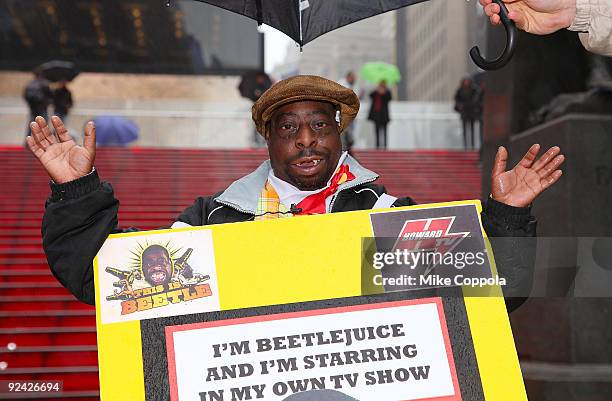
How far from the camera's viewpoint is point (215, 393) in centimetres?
252

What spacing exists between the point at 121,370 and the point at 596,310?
4246 millimetres

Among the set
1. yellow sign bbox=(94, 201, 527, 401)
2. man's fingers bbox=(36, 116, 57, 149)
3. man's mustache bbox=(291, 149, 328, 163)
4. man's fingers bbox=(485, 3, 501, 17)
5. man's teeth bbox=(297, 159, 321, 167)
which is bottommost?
yellow sign bbox=(94, 201, 527, 401)

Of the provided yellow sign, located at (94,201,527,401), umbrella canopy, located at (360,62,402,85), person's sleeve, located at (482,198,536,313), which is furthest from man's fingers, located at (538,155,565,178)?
umbrella canopy, located at (360,62,402,85)

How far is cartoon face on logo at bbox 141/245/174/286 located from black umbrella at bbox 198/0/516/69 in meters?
1.03

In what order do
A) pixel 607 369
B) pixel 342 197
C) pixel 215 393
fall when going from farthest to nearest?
pixel 607 369 → pixel 342 197 → pixel 215 393

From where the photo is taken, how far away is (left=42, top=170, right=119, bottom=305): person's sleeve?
2674mm

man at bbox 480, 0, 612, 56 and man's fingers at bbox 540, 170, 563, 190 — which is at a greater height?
man at bbox 480, 0, 612, 56

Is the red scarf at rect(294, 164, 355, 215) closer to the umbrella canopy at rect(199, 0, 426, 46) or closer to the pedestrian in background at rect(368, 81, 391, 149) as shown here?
the umbrella canopy at rect(199, 0, 426, 46)

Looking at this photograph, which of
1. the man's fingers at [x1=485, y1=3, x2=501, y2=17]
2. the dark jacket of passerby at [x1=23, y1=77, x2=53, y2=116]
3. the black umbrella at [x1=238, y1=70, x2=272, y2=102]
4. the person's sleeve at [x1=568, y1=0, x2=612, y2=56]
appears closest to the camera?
the person's sleeve at [x1=568, y1=0, x2=612, y2=56]

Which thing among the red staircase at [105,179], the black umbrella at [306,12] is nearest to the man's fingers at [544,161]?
the black umbrella at [306,12]

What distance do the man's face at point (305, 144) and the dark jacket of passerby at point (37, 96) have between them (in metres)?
13.2

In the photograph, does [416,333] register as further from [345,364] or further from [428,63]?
[428,63]

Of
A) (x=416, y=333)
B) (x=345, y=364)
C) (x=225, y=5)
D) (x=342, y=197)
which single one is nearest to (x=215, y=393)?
(x=345, y=364)

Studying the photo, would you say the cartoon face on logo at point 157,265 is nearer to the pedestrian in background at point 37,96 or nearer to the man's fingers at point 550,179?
the man's fingers at point 550,179
